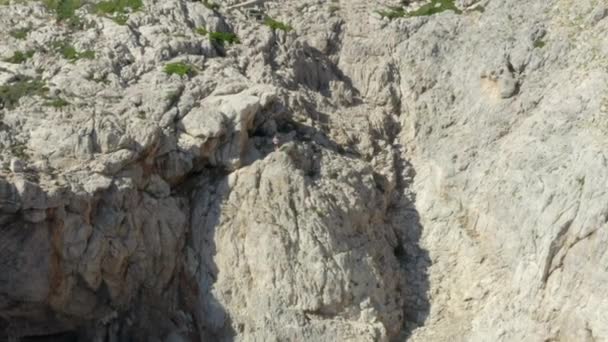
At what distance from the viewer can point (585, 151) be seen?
26.9 metres

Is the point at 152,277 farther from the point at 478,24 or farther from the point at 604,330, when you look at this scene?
the point at 478,24

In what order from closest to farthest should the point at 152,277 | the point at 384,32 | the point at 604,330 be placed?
1. the point at 604,330
2. the point at 152,277
3. the point at 384,32

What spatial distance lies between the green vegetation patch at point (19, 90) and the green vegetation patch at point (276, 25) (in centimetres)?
1038

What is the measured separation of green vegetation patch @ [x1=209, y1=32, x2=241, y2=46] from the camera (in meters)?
32.2

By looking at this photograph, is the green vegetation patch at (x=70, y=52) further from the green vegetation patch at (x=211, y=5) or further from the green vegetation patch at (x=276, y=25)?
the green vegetation patch at (x=276, y=25)

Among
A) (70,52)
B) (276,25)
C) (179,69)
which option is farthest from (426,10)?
(70,52)

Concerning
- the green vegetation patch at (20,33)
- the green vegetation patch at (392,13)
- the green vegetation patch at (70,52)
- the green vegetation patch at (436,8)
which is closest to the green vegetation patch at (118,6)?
the green vegetation patch at (70,52)

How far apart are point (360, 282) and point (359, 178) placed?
13.8ft

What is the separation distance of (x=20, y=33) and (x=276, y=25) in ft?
33.5

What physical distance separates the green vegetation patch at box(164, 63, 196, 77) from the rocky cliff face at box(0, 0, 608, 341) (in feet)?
0.26

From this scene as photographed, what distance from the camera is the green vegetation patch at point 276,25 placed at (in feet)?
112

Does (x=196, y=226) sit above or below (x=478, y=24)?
below

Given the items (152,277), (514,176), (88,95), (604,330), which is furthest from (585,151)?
(88,95)

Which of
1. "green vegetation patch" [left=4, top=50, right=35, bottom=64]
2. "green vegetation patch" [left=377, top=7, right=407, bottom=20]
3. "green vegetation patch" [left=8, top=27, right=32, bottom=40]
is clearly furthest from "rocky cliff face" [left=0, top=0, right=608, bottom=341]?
"green vegetation patch" [left=377, top=7, right=407, bottom=20]
